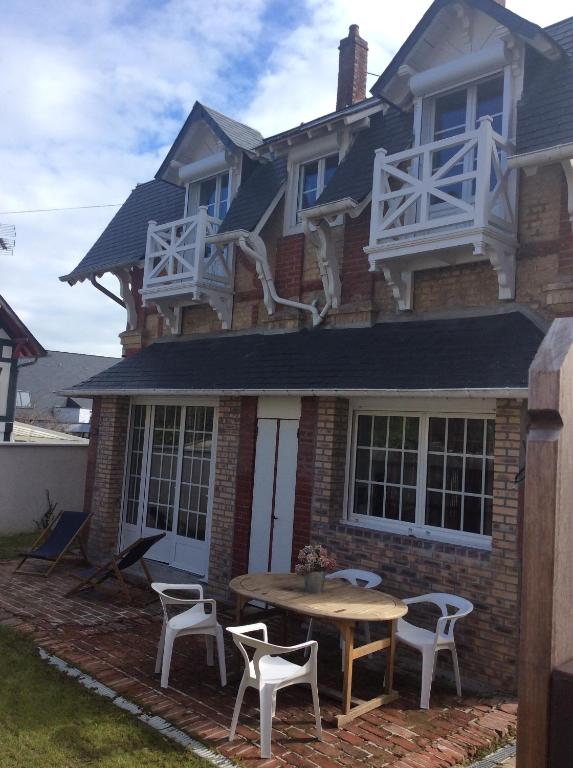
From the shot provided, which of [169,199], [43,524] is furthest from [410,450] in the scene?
[43,524]

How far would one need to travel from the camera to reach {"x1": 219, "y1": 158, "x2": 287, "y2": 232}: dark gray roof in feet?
32.4

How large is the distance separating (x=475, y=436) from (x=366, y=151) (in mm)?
4434

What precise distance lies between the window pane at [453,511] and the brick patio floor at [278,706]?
1.62 metres

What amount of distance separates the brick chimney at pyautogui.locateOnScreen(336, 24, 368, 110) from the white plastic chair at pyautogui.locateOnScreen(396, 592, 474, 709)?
9181 millimetres

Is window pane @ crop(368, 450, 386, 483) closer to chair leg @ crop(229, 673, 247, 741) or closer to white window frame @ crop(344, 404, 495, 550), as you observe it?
white window frame @ crop(344, 404, 495, 550)

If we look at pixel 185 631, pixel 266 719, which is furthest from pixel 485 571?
pixel 185 631

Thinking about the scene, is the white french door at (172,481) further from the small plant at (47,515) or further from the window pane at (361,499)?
the small plant at (47,515)

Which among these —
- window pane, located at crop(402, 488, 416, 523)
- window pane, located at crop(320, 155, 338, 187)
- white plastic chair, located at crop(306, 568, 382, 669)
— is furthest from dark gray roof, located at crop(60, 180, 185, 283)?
white plastic chair, located at crop(306, 568, 382, 669)

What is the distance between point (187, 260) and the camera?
35.2ft

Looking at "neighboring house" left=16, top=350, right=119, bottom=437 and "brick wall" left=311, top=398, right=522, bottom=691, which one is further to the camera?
"neighboring house" left=16, top=350, right=119, bottom=437

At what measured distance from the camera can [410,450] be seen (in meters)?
7.52

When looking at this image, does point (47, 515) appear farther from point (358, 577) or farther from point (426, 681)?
point (426, 681)

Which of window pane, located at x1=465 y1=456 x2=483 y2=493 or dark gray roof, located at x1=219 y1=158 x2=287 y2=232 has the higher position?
dark gray roof, located at x1=219 y1=158 x2=287 y2=232

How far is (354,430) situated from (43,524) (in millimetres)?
8328
